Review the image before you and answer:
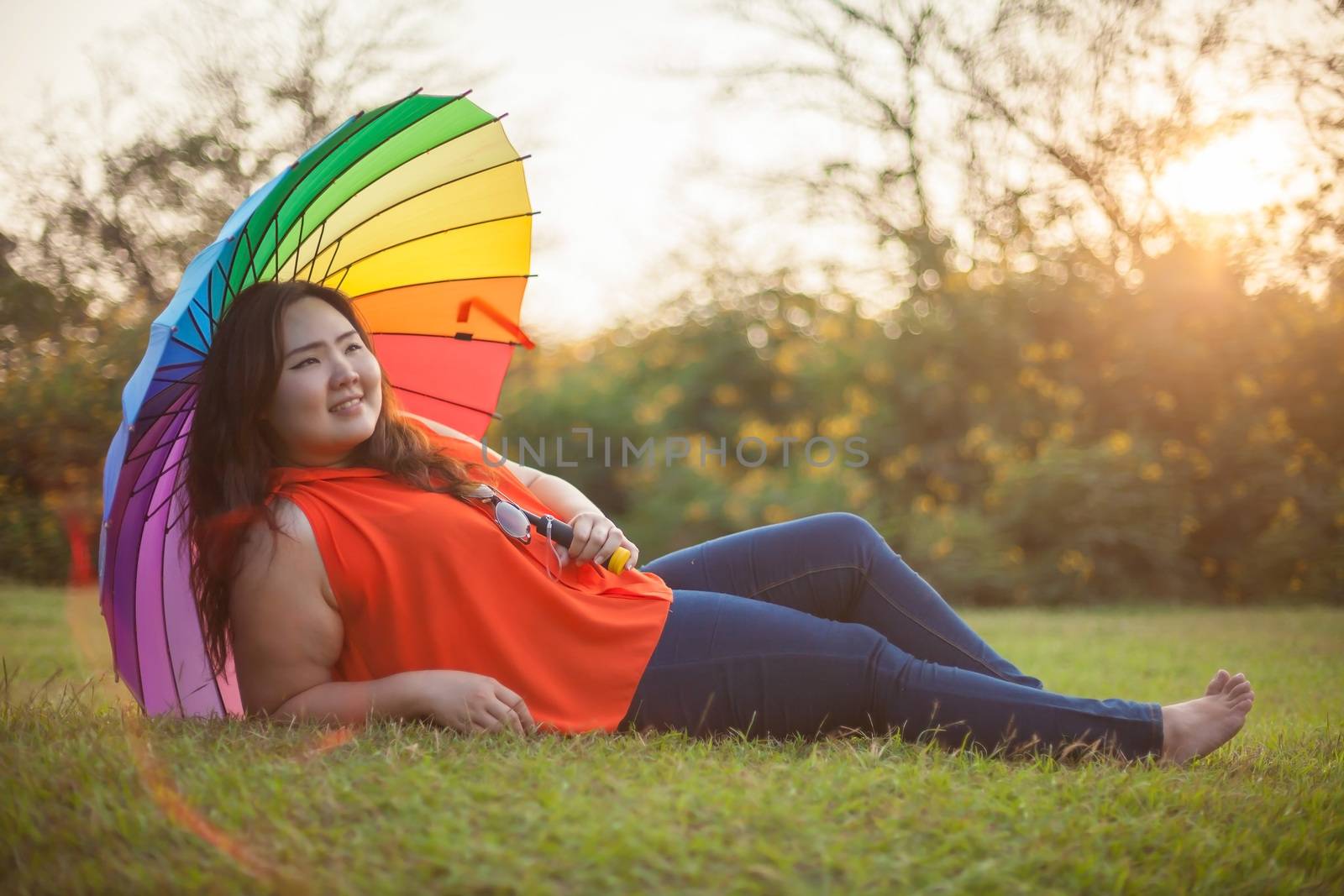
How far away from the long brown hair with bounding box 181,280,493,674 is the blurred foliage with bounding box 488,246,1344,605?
21.6 ft

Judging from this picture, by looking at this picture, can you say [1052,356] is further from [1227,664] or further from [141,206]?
[141,206]

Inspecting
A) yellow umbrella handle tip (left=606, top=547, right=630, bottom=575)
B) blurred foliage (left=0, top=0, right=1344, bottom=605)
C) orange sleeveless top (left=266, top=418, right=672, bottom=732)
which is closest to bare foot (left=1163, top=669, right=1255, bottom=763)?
orange sleeveless top (left=266, top=418, right=672, bottom=732)

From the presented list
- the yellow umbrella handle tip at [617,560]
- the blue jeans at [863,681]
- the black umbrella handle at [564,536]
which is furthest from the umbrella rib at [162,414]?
the blue jeans at [863,681]

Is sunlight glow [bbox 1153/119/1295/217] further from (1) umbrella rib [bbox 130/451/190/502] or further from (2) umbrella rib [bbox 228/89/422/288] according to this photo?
(1) umbrella rib [bbox 130/451/190/502]

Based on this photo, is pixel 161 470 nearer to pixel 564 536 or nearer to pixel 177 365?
pixel 177 365

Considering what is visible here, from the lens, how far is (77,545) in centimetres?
902

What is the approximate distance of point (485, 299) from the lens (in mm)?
3057

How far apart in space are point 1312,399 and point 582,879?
26.5 ft

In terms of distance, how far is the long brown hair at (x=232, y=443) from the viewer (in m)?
2.19

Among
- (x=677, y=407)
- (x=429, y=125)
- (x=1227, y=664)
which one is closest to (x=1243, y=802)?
(x=429, y=125)

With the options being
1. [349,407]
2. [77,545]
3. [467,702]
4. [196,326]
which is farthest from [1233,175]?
[77,545]

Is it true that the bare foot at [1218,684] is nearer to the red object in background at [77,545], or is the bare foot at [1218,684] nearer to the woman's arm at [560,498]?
the woman's arm at [560,498]

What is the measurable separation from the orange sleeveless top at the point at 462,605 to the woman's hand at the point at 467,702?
0.07 m

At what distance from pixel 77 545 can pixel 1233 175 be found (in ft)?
34.7
